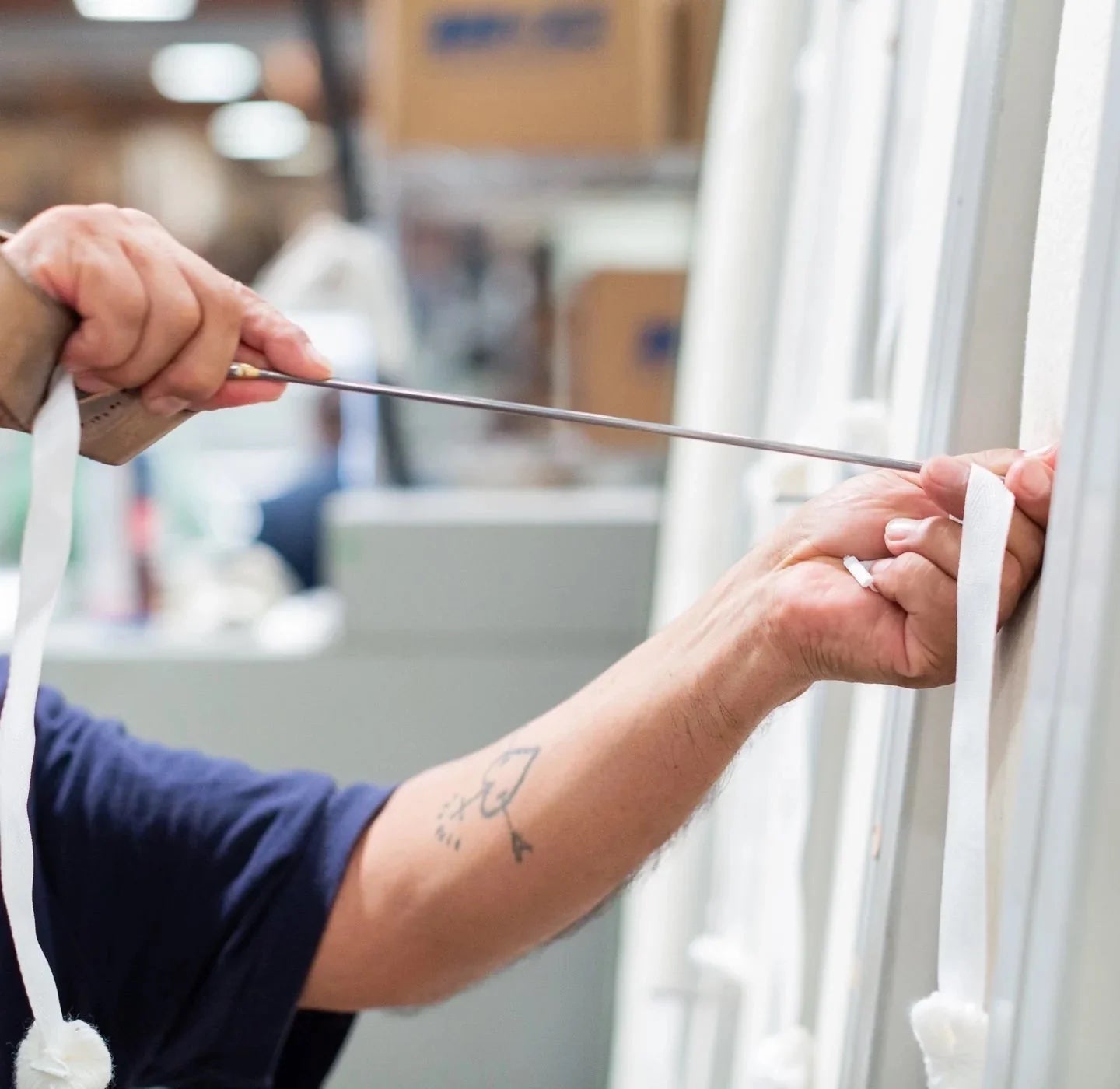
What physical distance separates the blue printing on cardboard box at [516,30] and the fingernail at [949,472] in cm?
167

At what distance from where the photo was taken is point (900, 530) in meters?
0.52

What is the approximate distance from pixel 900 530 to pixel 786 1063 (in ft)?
1.17

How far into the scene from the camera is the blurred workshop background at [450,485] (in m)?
1.81

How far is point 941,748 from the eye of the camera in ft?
1.80

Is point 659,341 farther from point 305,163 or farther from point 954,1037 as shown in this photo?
point 305,163

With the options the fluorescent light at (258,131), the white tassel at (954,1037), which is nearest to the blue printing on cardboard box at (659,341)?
the white tassel at (954,1037)

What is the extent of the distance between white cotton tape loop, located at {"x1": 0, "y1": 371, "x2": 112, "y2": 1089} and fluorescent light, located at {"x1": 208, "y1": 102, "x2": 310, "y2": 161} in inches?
170

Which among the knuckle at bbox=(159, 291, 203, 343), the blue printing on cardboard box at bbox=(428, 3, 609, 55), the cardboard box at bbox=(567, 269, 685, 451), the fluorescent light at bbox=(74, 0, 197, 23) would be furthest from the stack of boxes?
the fluorescent light at bbox=(74, 0, 197, 23)

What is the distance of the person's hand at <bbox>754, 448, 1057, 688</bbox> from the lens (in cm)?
47

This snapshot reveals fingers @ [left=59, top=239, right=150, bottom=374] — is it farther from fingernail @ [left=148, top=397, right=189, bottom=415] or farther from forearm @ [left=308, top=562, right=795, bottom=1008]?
forearm @ [left=308, top=562, right=795, bottom=1008]

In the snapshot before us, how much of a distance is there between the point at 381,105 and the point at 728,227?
92cm

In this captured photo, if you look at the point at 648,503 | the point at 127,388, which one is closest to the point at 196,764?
the point at 127,388

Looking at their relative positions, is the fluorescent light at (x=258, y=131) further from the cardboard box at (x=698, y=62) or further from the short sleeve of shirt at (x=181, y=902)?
the short sleeve of shirt at (x=181, y=902)

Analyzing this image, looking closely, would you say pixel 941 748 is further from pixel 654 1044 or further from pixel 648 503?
pixel 648 503
